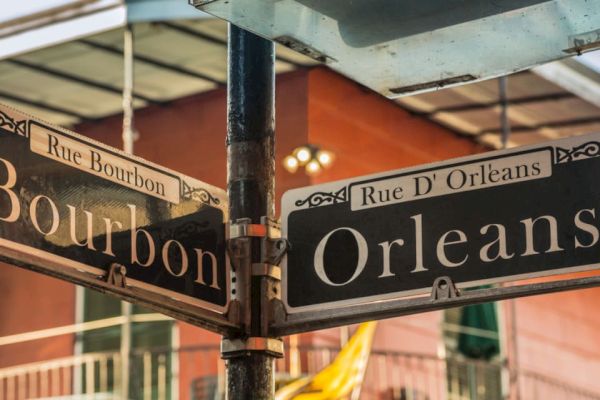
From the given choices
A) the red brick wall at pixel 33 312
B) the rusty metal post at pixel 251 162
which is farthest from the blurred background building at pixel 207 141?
the rusty metal post at pixel 251 162

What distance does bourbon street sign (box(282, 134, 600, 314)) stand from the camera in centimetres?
384

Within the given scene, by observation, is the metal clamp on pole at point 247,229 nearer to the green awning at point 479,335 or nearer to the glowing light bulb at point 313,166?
the glowing light bulb at point 313,166

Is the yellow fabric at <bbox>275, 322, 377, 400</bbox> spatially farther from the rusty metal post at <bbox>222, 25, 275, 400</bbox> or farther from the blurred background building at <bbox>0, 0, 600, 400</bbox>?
the rusty metal post at <bbox>222, 25, 275, 400</bbox>

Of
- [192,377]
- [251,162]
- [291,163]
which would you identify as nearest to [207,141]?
[291,163]

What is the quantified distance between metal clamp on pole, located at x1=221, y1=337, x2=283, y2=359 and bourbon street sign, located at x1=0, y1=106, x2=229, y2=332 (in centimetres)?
11

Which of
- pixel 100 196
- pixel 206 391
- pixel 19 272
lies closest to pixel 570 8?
pixel 100 196

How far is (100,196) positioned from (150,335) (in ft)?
42.7

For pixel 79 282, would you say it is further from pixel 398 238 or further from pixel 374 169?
pixel 374 169

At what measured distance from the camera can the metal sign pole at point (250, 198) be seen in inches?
156

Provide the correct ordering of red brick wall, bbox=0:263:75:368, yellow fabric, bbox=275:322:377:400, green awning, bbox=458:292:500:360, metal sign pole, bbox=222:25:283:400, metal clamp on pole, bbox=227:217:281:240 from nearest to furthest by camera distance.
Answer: metal sign pole, bbox=222:25:283:400 < metal clamp on pole, bbox=227:217:281:240 < yellow fabric, bbox=275:322:377:400 < red brick wall, bbox=0:263:75:368 < green awning, bbox=458:292:500:360

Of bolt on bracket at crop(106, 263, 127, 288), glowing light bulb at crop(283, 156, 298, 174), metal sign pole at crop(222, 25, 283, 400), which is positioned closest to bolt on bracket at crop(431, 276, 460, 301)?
metal sign pole at crop(222, 25, 283, 400)

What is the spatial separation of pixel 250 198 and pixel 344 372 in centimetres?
1018

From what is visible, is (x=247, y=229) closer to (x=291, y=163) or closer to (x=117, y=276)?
(x=117, y=276)

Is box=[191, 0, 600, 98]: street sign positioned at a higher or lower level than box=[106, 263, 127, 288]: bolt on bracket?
higher
